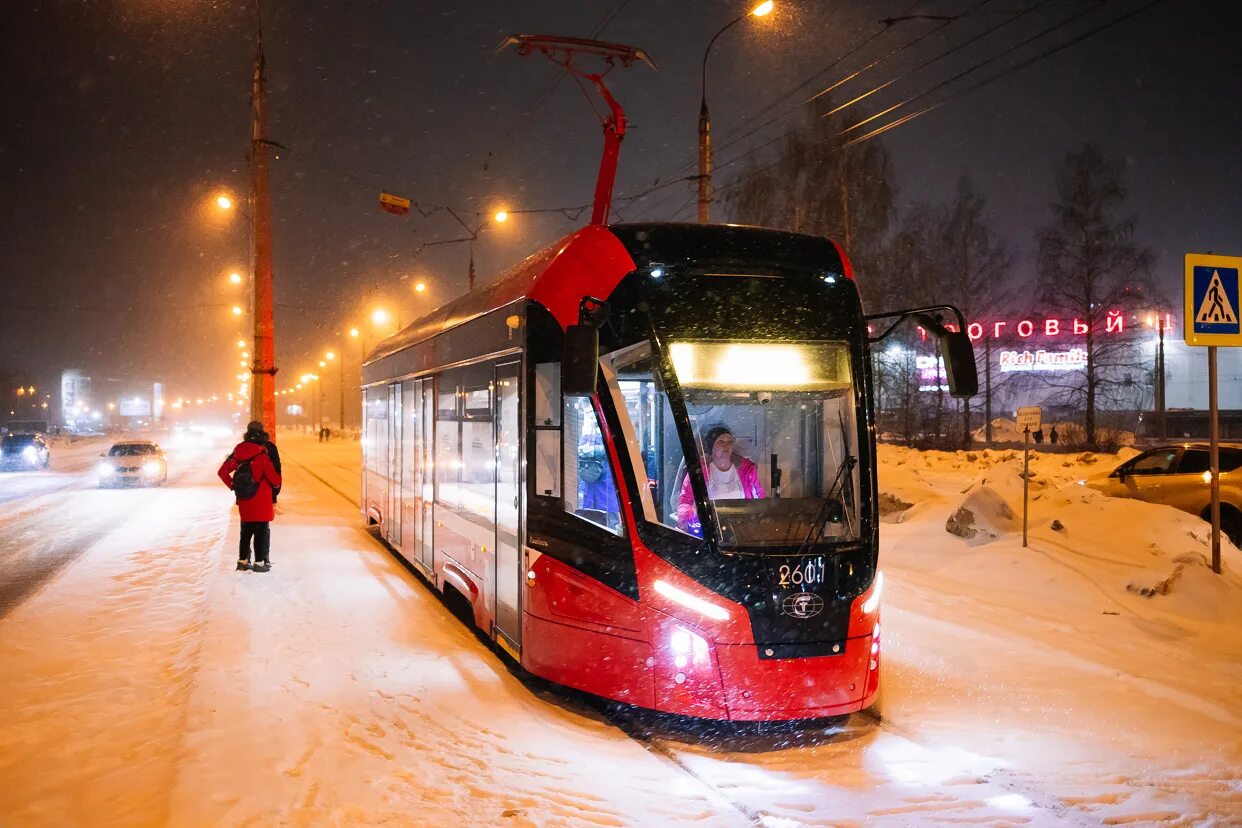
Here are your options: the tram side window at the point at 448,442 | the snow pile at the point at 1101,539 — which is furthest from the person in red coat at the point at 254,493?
the snow pile at the point at 1101,539

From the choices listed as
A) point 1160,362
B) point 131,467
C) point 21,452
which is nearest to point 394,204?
point 131,467

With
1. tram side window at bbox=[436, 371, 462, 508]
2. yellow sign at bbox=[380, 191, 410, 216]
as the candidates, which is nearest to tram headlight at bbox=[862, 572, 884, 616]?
tram side window at bbox=[436, 371, 462, 508]

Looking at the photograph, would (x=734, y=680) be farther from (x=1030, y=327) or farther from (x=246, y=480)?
(x=1030, y=327)

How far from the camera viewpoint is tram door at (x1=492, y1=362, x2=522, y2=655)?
7082mm

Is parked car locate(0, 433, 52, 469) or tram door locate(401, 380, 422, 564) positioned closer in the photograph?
tram door locate(401, 380, 422, 564)

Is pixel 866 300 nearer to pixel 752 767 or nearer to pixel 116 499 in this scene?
pixel 116 499

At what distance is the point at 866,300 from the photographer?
112ft

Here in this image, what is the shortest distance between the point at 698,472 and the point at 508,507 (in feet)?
6.48

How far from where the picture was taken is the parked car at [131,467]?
98.1ft

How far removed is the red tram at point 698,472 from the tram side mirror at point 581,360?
12 mm

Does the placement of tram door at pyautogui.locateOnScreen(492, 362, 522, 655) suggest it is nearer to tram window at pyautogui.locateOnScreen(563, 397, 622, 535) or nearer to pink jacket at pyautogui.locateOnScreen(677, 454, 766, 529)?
tram window at pyautogui.locateOnScreen(563, 397, 622, 535)

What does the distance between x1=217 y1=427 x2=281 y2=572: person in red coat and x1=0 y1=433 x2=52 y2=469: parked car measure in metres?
36.5

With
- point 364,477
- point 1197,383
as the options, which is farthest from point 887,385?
point 1197,383

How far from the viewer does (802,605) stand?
5.91 meters
